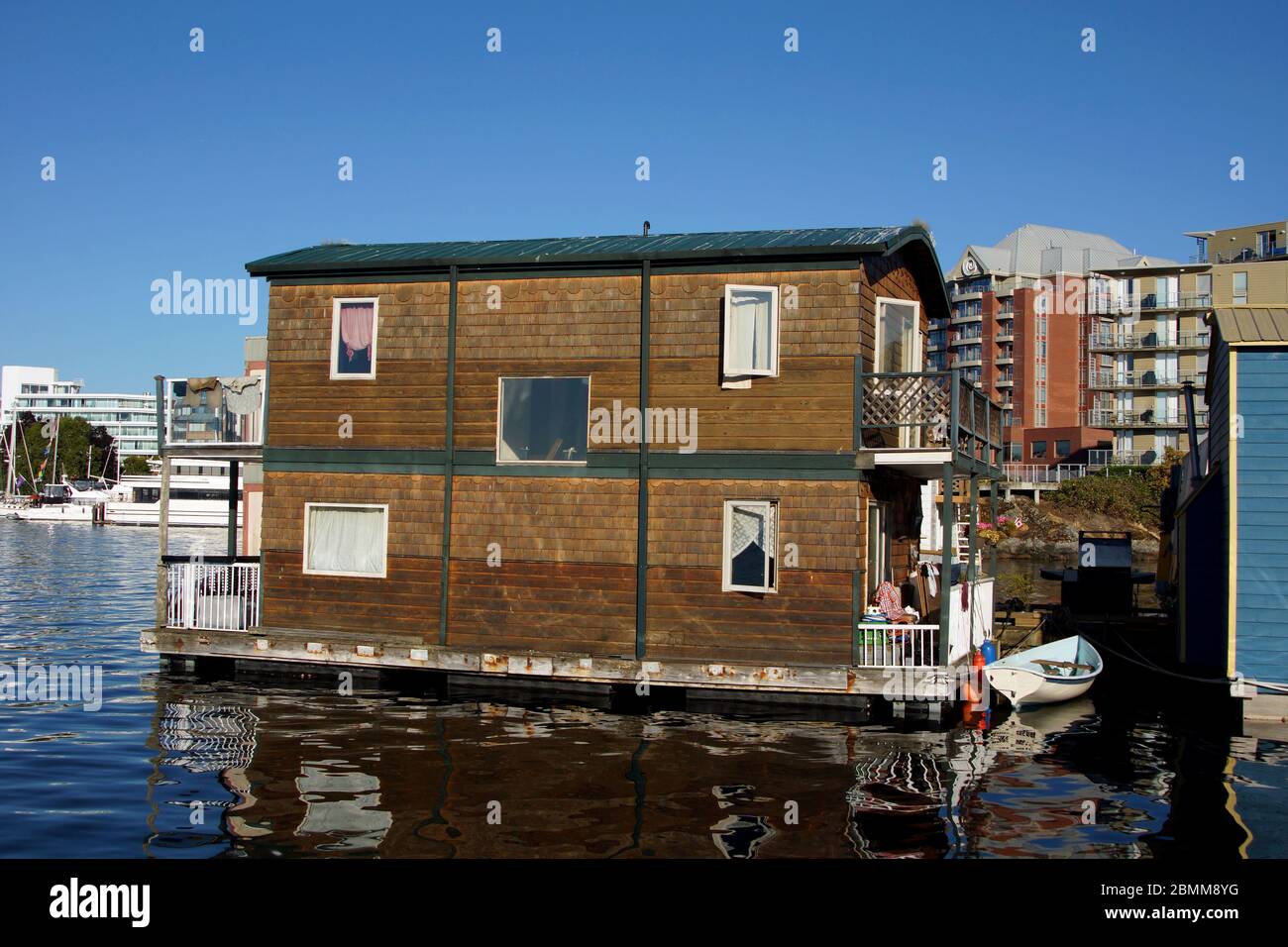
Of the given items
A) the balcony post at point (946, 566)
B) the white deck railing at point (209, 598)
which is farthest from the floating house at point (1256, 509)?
the white deck railing at point (209, 598)

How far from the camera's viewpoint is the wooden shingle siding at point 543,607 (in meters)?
20.7

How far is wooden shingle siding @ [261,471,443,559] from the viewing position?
2192 cm

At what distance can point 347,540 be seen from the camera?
2245 cm

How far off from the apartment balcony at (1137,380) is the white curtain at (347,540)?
9565cm

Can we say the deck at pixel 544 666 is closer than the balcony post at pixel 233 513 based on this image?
Yes

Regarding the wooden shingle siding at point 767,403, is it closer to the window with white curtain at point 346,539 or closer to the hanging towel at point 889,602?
the hanging towel at point 889,602

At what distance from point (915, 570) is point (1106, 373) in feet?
302

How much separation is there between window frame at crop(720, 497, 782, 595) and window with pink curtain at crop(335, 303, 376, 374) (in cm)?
742

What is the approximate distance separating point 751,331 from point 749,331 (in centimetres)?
4

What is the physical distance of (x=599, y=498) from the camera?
21.0 m

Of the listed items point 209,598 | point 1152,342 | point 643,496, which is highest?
point 1152,342

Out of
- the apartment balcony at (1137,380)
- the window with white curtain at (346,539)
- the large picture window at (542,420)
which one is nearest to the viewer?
the large picture window at (542,420)

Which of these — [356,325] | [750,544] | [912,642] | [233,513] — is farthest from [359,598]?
[912,642]

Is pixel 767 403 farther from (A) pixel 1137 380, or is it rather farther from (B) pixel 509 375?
(A) pixel 1137 380
